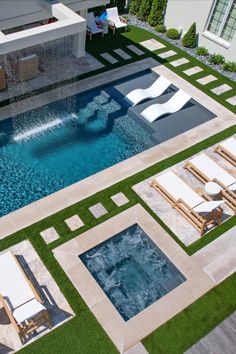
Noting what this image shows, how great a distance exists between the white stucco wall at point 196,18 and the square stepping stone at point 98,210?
13.2 metres

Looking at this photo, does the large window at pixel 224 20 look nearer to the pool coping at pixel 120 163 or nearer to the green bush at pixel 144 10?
the pool coping at pixel 120 163

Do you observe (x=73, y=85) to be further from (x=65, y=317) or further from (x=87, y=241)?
(x=65, y=317)

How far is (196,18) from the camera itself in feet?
70.8

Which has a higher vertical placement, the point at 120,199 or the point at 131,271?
the point at 120,199

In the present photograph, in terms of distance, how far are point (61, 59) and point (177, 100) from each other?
6831 millimetres

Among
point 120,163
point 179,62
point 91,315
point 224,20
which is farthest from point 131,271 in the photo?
point 224,20

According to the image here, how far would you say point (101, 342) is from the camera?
31.7 ft

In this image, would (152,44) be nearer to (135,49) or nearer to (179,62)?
Answer: (135,49)

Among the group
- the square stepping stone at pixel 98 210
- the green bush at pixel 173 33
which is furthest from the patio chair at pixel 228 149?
the green bush at pixel 173 33

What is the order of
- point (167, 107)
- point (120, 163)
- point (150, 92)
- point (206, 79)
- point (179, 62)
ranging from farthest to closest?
point (179, 62), point (206, 79), point (150, 92), point (167, 107), point (120, 163)

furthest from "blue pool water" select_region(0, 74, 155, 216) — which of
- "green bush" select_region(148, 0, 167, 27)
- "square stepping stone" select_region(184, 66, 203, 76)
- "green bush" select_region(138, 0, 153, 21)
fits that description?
"green bush" select_region(138, 0, 153, 21)

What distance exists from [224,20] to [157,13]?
4.83 m

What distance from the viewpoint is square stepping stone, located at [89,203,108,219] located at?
12.6 m

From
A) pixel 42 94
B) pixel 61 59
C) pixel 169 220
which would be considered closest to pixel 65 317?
pixel 169 220
